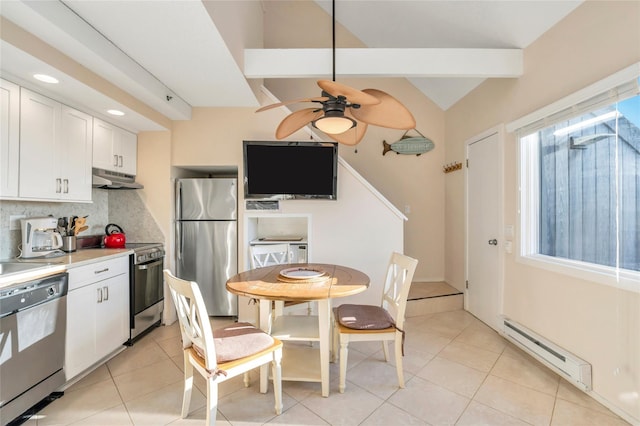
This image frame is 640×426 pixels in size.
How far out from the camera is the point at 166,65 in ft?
7.48

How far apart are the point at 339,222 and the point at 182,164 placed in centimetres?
188

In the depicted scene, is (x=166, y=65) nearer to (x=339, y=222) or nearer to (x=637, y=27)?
(x=339, y=222)

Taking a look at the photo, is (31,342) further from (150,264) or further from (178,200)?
(178,200)

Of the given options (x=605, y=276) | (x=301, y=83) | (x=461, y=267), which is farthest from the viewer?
(x=301, y=83)

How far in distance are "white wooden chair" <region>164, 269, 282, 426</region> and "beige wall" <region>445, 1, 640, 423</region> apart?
6.79ft

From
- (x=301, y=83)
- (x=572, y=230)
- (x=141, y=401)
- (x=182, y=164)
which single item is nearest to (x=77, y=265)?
(x=141, y=401)

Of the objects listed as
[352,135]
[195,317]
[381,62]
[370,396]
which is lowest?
[370,396]

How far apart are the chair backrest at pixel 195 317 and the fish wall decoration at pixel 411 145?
3474mm

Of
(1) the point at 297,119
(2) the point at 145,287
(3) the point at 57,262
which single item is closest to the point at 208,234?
(2) the point at 145,287

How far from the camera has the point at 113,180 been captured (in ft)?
9.43

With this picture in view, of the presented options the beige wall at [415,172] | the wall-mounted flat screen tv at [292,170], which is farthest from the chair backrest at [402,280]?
the beige wall at [415,172]

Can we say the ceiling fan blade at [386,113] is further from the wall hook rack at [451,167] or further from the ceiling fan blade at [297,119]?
the wall hook rack at [451,167]

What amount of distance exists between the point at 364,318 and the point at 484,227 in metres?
1.97

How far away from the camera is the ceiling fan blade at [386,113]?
5.63ft
